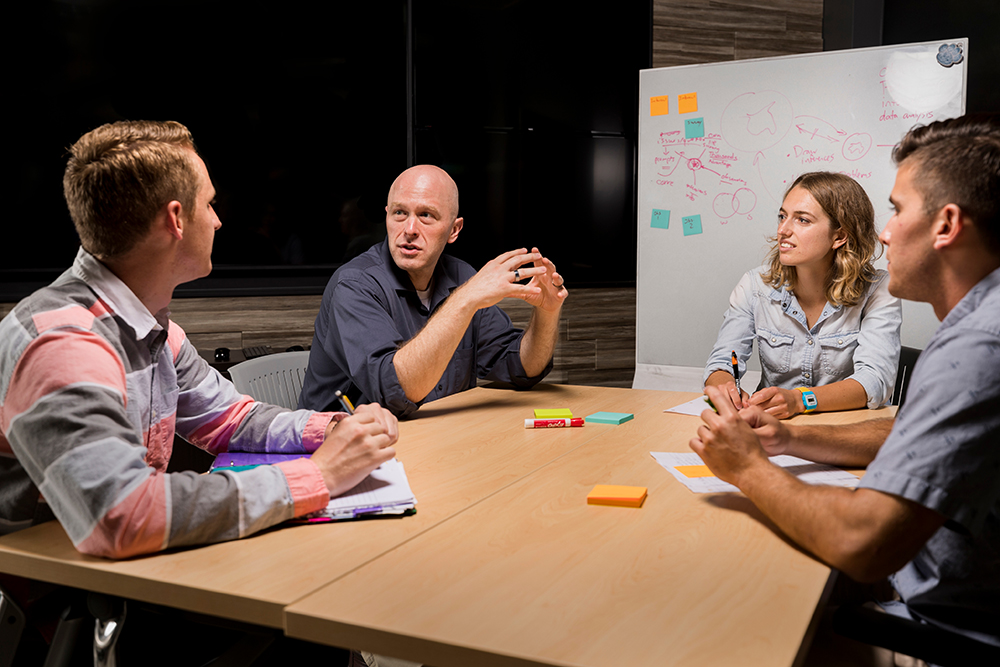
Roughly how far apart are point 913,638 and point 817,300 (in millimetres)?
1650

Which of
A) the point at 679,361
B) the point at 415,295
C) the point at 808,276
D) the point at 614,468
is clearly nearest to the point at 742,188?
the point at 679,361

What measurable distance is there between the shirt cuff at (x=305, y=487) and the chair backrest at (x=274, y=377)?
0.99 metres

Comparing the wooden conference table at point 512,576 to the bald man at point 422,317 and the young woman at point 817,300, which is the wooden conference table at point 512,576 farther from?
the young woman at point 817,300

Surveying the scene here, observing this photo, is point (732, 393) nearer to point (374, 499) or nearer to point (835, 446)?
point (835, 446)

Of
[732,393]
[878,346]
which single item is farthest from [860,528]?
[878,346]

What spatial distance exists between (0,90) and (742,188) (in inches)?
134

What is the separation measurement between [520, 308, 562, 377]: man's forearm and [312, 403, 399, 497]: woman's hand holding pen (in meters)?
0.97

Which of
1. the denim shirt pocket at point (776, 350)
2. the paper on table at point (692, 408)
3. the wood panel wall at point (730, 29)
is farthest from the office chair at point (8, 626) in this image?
the wood panel wall at point (730, 29)

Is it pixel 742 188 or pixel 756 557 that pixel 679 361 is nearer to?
pixel 742 188

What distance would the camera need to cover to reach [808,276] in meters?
2.48

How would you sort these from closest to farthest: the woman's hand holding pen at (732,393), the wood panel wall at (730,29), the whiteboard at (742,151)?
the woman's hand holding pen at (732,393), the whiteboard at (742,151), the wood panel wall at (730,29)

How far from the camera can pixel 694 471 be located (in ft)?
4.73

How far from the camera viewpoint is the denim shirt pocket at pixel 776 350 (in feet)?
8.04

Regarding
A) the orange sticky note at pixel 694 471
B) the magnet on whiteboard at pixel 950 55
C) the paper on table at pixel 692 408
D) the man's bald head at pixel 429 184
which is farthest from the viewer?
the magnet on whiteboard at pixel 950 55
